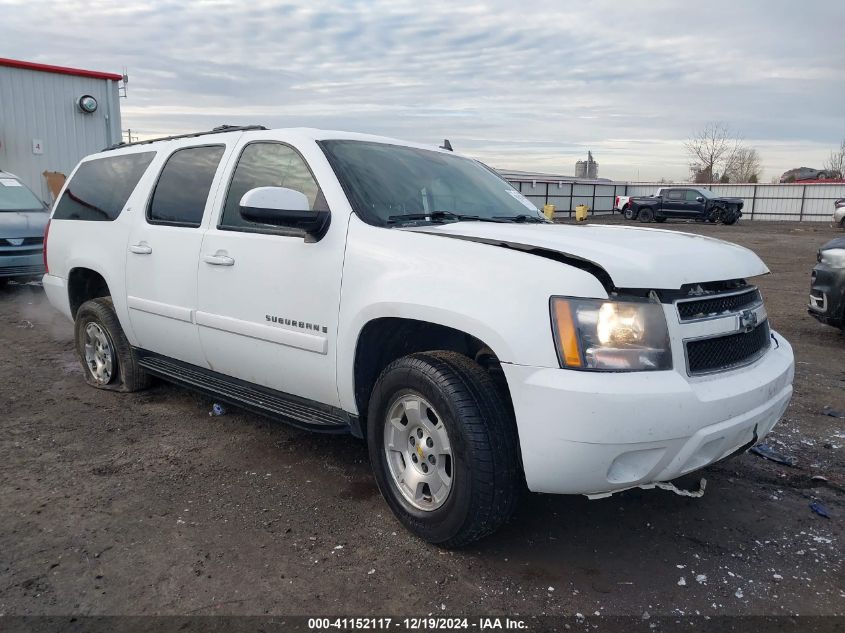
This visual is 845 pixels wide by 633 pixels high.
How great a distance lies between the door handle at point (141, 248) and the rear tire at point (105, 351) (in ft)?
2.39

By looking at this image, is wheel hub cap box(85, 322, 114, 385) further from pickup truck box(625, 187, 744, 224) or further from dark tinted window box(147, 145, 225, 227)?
pickup truck box(625, 187, 744, 224)

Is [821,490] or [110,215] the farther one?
[110,215]

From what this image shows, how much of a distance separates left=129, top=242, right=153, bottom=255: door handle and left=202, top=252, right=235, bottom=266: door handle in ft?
2.11

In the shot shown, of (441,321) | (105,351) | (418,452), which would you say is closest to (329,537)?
(418,452)

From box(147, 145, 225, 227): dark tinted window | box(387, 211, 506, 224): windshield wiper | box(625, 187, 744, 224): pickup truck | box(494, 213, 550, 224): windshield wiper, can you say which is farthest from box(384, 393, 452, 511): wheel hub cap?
box(625, 187, 744, 224): pickup truck

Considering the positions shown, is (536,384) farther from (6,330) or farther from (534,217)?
(6,330)

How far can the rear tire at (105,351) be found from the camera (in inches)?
195

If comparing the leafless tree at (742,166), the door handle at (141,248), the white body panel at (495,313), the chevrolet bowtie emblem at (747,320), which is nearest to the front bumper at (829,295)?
the white body panel at (495,313)

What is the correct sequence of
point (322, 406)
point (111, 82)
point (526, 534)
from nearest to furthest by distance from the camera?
point (526, 534) → point (322, 406) → point (111, 82)

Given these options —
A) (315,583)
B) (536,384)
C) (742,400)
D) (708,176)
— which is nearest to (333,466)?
(315,583)

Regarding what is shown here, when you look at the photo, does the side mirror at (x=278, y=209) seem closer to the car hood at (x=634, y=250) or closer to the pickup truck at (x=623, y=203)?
the car hood at (x=634, y=250)

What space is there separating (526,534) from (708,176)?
6794 centimetres

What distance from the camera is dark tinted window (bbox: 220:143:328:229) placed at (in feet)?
11.7

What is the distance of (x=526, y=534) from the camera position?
10.3 feet
